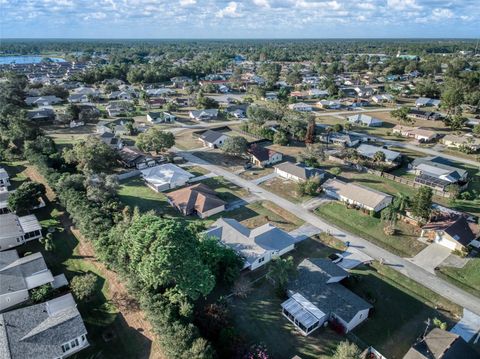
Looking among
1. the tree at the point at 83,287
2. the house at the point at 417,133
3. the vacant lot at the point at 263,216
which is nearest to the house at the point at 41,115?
the vacant lot at the point at 263,216

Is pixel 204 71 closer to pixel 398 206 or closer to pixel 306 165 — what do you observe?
pixel 306 165

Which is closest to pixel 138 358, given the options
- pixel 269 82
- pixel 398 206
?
pixel 398 206

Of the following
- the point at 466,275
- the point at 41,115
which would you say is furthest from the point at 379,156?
the point at 41,115

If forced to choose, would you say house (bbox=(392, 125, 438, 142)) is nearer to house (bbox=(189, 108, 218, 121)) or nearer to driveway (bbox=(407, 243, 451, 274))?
driveway (bbox=(407, 243, 451, 274))

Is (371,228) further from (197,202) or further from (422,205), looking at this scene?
(197,202)

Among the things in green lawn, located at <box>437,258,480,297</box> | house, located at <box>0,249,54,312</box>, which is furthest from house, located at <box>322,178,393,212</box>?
house, located at <box>0,249,54,312</box>
